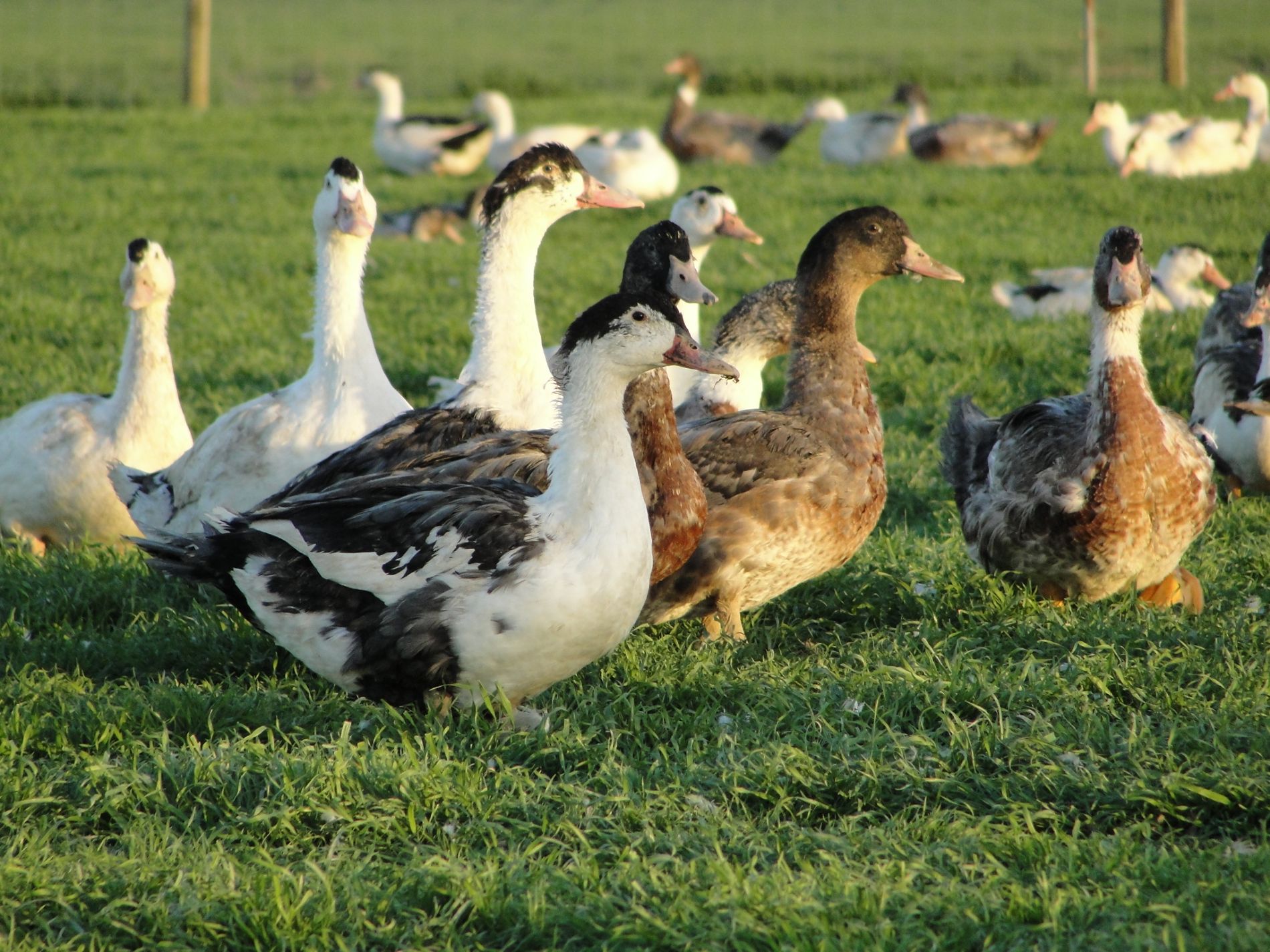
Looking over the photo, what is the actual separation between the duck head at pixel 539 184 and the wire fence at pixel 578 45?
57.9 feet

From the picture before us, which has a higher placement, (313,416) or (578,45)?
(578,45)

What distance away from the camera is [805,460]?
4887mm

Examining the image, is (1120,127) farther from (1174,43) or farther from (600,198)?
(600,198)

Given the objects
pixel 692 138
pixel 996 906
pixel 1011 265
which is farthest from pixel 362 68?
pixel 996 906

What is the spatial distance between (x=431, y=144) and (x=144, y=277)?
11056 millimetres

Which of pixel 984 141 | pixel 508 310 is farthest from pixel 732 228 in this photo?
pixel 984 141

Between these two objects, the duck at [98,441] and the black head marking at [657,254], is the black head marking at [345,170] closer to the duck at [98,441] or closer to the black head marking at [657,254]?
the duck at [98,441]

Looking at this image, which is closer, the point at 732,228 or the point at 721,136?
the point at 732,228

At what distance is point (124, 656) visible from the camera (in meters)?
4.54

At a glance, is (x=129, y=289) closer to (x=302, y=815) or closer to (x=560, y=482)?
(x=560, y=482)

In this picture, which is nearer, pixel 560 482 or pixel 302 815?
pixel 302 815

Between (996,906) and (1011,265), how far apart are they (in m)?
8.84

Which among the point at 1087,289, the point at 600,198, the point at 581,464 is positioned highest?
the point at 600,198

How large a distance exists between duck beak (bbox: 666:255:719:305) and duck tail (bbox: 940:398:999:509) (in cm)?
137
